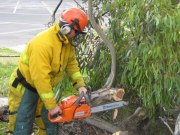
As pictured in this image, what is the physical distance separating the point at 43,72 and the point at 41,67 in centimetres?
5

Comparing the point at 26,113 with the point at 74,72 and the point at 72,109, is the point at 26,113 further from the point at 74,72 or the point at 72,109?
the point at 74,72

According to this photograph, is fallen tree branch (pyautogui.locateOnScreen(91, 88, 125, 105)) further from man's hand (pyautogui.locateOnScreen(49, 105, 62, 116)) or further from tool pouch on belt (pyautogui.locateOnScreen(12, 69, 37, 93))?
tool pouch on belt (pyautogui.locateOnScreen(12, 69, 37, 93))

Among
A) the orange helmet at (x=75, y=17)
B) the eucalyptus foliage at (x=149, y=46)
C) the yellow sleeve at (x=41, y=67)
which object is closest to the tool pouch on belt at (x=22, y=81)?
the yellow sleeve at (x=41, y=67)

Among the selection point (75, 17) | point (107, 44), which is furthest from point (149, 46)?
point (75, 17)

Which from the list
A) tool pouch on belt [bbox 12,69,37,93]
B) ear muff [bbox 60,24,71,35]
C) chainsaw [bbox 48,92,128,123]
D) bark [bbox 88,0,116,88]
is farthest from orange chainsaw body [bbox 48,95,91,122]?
ear muff [bbox 60,24,71,35]

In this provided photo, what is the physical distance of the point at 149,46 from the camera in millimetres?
3893

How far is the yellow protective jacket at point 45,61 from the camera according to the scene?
12.3 feet

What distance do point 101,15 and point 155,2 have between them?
1.16 m

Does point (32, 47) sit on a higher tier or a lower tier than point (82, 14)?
lower

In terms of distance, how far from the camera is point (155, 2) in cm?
376

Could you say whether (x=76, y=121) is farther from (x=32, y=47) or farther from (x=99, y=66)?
(x=32, y=47)

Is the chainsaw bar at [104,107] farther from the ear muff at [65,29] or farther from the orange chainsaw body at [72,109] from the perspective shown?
the ear muff at [65,29]

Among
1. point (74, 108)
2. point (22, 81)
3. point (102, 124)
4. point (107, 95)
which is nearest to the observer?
point (74, 108)

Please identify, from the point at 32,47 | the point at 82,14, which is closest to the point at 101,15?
the point at 82,14
